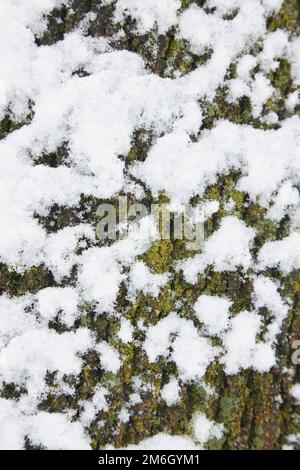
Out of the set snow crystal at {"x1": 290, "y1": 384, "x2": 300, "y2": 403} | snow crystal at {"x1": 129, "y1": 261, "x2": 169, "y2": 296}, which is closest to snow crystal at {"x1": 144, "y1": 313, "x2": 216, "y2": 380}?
snow crystal at {"x1": 129, "y1": 261, "x2": 169, "y2": 296}

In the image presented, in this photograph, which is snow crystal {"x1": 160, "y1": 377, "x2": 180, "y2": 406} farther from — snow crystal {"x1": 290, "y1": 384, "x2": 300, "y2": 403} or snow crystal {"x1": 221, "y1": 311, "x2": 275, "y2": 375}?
snow crystal {"x1": 290, "y1": 384, "x2": 300, "y2": 403}

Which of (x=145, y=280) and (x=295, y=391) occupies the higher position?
(x=145, y=280)

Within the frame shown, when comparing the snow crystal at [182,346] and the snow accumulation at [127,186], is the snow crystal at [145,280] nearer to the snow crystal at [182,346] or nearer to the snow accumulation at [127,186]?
the snow accumulation at [127,186]

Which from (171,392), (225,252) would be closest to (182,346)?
(171,392)

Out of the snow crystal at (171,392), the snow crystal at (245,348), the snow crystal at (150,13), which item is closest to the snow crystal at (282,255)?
the snow crystal at (245,348)

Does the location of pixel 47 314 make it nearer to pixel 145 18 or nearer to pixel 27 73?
pixel 27 73

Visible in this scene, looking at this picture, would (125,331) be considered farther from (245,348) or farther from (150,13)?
(150,13)

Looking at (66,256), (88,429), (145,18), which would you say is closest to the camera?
(88,429)

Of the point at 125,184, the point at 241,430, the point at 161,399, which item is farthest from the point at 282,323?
the point at 125,184
